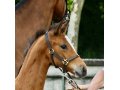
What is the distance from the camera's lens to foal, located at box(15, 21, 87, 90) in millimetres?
3084

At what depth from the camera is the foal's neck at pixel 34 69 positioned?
10.0 ft

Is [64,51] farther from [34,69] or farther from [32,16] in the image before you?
[32,16]

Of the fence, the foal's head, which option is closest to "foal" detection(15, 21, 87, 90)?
the foal's head

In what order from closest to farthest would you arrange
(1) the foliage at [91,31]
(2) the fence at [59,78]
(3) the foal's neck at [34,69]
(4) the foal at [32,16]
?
1. (3) the foal's neck at [34,69]
2. (4) the foal at [32,16]
3. (2) the fence at [59,78]
4. (1) the foliage at [91,31]

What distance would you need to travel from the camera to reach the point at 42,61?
10.4 ft

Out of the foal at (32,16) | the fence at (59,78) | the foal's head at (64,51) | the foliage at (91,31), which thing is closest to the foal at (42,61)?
the foal's head at (64,51)

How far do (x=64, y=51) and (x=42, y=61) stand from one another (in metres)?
0.14

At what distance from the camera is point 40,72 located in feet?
10.3

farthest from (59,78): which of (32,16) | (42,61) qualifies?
(42,61)

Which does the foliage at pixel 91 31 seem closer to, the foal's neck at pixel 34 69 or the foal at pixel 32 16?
the foal at pixel 32 16

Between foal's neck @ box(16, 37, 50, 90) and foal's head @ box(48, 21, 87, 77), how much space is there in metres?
0.06

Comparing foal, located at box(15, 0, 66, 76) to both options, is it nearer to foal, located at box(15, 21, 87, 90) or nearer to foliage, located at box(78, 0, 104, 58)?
foal, located at box(15, 21, 87, 90)

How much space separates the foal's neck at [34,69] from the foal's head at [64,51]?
6cm

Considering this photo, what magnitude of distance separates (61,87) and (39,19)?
0.75 m
